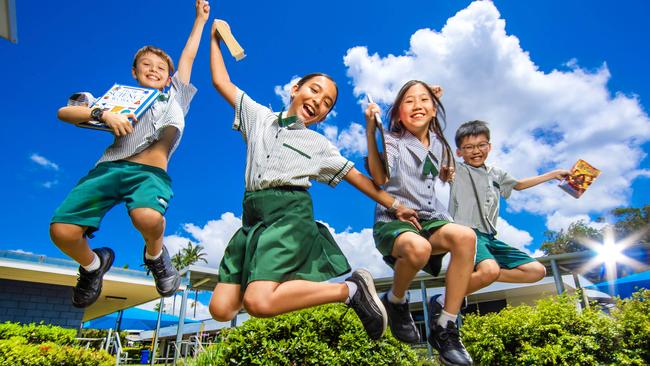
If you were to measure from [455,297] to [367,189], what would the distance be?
93 centimetres

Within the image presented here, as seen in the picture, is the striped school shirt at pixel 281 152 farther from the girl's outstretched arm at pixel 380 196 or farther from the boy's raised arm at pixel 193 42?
the boy's raised arm at pixel 193 42

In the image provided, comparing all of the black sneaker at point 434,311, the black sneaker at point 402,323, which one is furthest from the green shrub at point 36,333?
the black sneaker at point 434,311

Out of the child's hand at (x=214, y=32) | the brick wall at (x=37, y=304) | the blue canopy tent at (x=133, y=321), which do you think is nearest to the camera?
the child's hand at (x=214, y=32)

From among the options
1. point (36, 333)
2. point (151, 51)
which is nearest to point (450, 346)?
point (151, 51)

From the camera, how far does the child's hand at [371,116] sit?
2.67m

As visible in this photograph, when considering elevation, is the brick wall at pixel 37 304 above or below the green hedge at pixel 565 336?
above

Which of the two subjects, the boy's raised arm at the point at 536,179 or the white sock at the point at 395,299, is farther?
the boy's raised arm at the point at 536,179

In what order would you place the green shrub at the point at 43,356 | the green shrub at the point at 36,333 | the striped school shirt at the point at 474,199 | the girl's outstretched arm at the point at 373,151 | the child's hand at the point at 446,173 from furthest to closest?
1. the green shrub at the point at 36,333
2. the green shrub at the point at 43,356
3. the striped school shirt at the point at 474,199
4. the child's hand at the point at 446,173
5. the girl's outstretched arm at the point at 373,151

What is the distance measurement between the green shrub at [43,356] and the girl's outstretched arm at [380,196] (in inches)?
367

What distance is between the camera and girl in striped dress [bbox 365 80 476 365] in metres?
2.71

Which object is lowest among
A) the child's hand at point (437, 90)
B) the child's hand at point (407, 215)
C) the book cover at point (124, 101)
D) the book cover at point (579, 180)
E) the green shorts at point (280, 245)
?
the green shorts at point (280, 245)

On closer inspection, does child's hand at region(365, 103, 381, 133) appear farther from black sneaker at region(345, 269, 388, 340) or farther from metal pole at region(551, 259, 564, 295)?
metal pole at region(551, 259, 564, 295)

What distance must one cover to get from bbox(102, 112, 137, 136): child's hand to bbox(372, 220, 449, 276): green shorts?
5.69ft

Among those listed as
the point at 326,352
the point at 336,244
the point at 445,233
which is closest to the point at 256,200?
the point at 336,244
